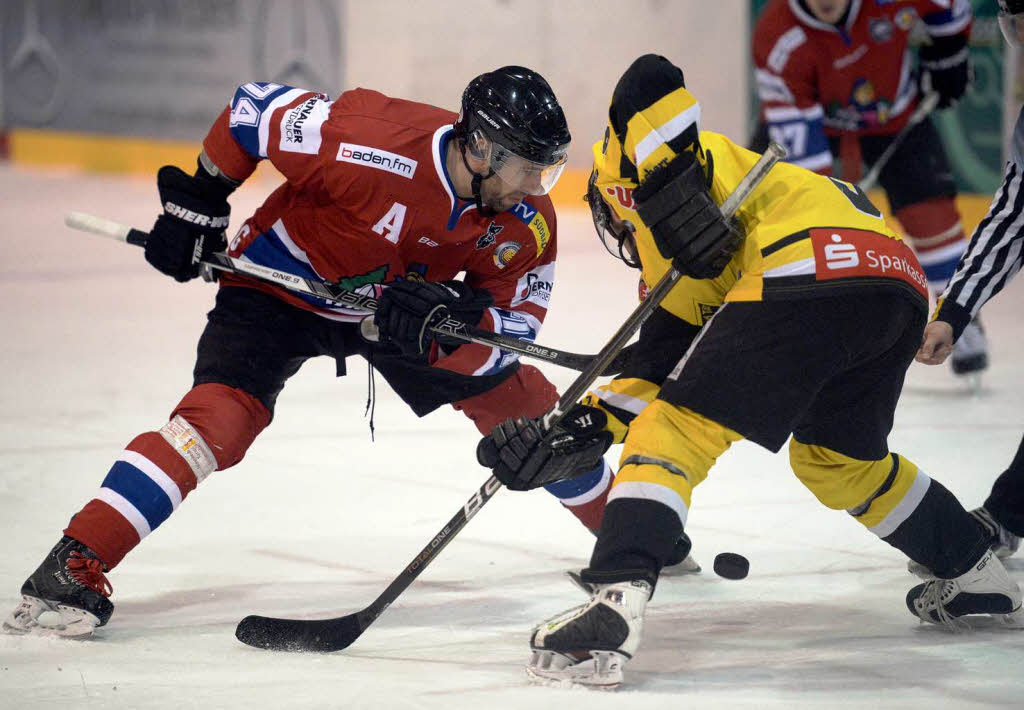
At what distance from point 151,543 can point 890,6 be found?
3.03 metres

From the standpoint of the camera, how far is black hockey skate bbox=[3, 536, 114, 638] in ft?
7.97

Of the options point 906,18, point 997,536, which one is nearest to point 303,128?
point 997,536

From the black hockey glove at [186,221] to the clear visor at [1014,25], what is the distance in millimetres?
1478

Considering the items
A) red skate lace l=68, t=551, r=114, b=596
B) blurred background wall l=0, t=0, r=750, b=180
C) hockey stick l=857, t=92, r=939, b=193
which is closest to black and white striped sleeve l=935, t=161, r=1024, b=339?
red skate lace l=68, t=551, r=114, b=596

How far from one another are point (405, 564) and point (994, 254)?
1294 millimetres

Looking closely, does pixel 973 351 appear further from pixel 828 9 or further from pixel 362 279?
pixel 362 279

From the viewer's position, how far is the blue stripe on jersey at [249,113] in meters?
2.77

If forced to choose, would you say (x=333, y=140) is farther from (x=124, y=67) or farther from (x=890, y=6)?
(x=124, y=67)

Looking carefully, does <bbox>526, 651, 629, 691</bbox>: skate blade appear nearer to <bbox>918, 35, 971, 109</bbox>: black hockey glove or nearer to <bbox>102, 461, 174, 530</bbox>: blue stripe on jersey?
<bbox>102, 461, 174, 530</bbox>: blue stripe on jersey

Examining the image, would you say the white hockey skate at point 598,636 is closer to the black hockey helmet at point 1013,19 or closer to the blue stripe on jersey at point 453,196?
the blue stripe on jersey at point 453,196

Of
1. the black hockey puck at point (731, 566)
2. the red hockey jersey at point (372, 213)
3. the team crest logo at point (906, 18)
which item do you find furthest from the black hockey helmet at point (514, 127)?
the team crest logo at point (906, 18)

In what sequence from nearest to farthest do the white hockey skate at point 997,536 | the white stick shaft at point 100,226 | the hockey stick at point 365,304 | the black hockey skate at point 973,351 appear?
the hockey stick at point 365,304 < the white hockey skate at point 997,536 < the white stick shaft at point 100,226 < the black hockey skate at point 973,351

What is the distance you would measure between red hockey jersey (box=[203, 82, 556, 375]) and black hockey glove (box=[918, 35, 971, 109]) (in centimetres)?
242

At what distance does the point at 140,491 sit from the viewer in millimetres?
2490
